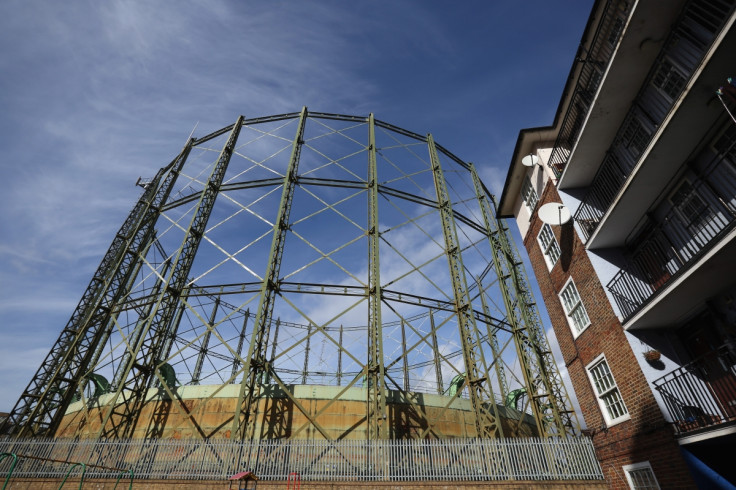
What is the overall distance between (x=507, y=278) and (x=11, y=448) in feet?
68.6

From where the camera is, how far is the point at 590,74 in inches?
387

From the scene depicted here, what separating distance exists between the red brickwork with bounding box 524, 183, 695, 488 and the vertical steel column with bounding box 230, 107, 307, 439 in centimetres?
955

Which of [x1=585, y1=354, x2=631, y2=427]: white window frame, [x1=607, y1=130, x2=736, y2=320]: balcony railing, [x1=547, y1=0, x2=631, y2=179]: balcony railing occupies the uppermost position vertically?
[x1=547, y1=0, x2=631, y2=179]: balcony railing

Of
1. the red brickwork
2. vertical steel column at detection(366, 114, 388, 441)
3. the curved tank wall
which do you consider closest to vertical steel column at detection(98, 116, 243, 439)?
the curved tank wall

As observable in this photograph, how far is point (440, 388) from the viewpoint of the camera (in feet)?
76.8

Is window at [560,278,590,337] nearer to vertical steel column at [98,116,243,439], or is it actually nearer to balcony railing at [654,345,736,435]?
balcony railing at [654,345,736,435]

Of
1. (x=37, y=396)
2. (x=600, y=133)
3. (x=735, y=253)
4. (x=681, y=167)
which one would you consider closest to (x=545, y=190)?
(x=600, y=133)

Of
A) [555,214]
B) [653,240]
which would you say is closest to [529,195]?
[555,214]

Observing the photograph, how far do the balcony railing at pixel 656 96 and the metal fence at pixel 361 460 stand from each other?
643 centimetres

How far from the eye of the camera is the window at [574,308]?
1015 centimetres

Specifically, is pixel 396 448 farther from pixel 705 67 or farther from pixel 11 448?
pixel 11 448

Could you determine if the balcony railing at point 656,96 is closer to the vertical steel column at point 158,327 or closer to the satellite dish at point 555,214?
the satellite dish at point 555,214

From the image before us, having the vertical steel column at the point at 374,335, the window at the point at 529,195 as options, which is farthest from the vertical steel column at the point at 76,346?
the window at the point at 529,195

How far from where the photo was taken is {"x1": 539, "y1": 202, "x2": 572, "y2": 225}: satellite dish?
10.2m
